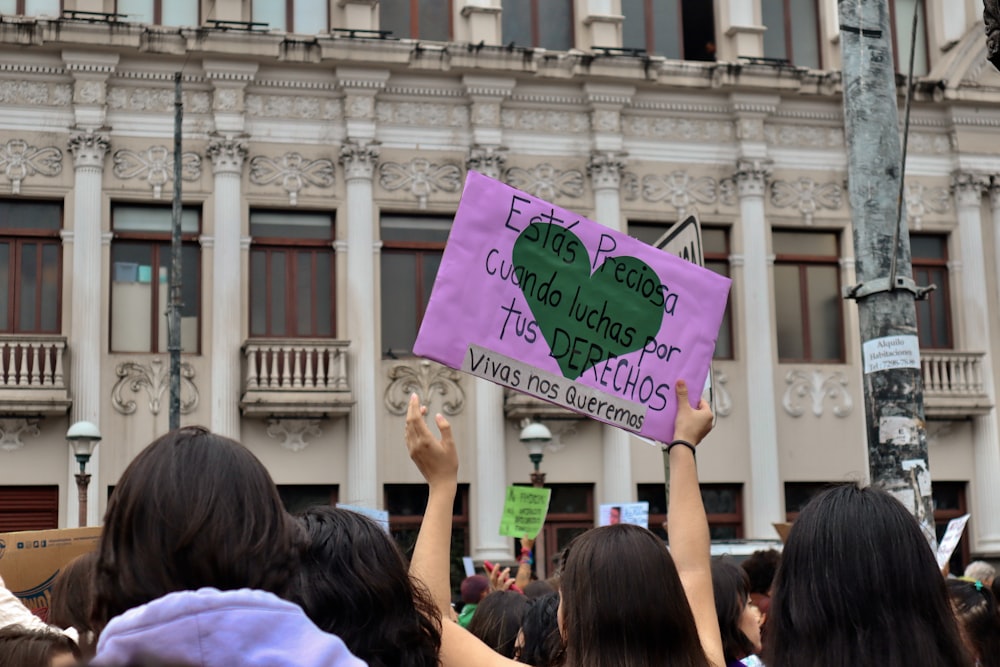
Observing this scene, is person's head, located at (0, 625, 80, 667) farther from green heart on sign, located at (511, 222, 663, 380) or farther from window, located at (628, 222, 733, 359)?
window, located at (628, 222, 733, 359)

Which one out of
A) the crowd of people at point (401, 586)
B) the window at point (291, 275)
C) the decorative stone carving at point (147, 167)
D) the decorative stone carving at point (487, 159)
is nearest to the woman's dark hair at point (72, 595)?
the crowd of people at point (401, 586)

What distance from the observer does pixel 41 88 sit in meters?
22.2

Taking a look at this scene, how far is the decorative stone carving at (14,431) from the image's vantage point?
21222mm

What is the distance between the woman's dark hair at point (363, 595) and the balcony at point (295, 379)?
1871 centimetres

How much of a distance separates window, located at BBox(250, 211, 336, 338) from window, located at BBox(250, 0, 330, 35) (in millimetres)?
3235

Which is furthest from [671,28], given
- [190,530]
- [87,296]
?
[190,530]

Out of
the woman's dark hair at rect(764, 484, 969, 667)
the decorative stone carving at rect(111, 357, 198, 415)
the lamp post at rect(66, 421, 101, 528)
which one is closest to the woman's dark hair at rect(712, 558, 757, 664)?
the woman's dark hair at rect(764, 484, 969, 667)

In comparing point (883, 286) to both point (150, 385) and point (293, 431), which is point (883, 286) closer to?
point (293, 431)

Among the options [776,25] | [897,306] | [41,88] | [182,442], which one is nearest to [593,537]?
Result: [182,442]

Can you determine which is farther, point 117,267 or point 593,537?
point 117,267

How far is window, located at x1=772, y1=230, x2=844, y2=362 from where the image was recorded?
25.0 metres

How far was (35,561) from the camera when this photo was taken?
7.33m

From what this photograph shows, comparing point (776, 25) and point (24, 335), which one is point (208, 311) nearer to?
point (24, 335)

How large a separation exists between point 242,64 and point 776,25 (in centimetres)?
1015
